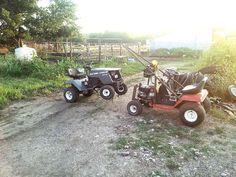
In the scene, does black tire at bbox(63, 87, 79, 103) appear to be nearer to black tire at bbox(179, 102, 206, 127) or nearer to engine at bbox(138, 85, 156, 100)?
engine at bbox(138, 85, 156, 100)

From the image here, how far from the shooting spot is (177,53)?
1217 inches

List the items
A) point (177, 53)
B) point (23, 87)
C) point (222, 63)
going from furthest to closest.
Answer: point (177, 53) < point (23, 87) < point (222, 63)

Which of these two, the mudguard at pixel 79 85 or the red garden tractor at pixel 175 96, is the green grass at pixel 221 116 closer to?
the red garden tractor at pixel 175 96

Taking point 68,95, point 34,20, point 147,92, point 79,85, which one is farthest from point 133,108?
point 34,20

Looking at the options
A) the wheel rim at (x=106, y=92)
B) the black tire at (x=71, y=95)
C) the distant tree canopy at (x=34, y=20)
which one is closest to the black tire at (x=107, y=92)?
the wheel rim at (x=106, y=92)

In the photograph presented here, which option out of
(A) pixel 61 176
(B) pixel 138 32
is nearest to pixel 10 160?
(A) pixel 61 176

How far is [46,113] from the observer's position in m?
9.35

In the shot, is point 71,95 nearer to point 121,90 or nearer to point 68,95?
point 68,95

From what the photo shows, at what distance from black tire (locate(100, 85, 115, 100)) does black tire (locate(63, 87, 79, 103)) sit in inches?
40.9

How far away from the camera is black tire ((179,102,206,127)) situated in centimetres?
756

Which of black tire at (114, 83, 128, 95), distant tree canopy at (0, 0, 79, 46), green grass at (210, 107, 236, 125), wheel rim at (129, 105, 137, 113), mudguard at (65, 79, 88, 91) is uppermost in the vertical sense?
distant tree canopy at (0, 0, 79, 46)

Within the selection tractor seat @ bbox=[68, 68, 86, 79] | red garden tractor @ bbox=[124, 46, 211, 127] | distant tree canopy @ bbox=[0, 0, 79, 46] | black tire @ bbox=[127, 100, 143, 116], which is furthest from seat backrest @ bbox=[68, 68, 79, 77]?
distant tree canopy @ bbox=[0, 0, 79, 46]

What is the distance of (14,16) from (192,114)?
1839cm

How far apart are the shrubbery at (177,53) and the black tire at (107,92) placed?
20.4 meters
